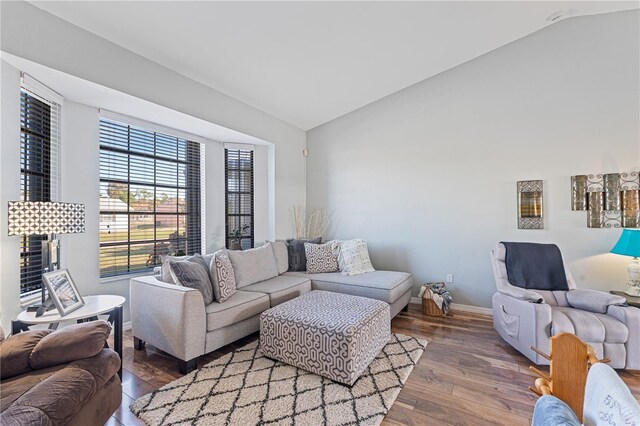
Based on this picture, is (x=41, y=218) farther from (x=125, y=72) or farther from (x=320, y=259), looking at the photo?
(x=320, y=259)

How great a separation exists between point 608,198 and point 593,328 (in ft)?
5.43

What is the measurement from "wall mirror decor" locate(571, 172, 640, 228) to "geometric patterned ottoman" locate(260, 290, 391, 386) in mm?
2576

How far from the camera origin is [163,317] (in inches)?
93.7

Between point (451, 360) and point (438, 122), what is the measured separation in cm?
298

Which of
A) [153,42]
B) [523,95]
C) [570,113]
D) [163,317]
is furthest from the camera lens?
[523,95]

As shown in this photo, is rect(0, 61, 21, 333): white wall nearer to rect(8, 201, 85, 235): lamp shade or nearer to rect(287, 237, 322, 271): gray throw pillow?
rect(8, 201, 85, 235): lamp shade

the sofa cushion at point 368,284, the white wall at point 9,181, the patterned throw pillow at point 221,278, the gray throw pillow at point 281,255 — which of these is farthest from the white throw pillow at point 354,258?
the white wall at point 9,181

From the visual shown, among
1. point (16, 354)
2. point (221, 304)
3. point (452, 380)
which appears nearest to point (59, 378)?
point (16, 354)

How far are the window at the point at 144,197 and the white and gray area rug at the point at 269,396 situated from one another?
1820mm

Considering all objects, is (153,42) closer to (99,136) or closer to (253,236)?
(99,136)

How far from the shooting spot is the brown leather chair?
120 cm

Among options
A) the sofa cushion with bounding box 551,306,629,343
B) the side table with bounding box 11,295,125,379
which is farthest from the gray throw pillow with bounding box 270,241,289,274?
the sofa cushion with bounding box 551,306,629,343

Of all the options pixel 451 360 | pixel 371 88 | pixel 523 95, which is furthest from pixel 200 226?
Result: pixel 523 95

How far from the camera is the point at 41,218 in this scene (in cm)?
198
